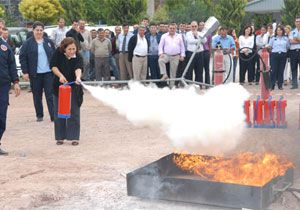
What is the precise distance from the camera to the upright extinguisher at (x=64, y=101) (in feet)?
28.1

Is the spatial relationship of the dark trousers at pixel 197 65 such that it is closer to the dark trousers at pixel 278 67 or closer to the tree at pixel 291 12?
the dark trousers at pixel 278 67

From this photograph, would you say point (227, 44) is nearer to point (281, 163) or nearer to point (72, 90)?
point (72, 90)

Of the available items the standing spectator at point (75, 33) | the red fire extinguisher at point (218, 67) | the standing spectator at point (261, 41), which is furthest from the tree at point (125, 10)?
the red fire extinguisher at point (218, 67)

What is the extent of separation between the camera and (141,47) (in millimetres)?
15133

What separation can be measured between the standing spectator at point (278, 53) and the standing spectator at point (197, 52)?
6.36 ft

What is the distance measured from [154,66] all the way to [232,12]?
18.2 meters

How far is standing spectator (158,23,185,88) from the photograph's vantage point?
14672mm

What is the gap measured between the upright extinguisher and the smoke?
2077 millimetres

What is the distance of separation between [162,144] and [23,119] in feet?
14.2

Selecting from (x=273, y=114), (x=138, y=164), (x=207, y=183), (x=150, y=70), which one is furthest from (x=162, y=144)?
(x=150, y=70)

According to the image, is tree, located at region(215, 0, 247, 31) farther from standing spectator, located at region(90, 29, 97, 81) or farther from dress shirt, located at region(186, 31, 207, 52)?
dress shirt, located at region(186, 31, 207, 52)

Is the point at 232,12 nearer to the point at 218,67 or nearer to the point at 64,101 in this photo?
the point at 218,67

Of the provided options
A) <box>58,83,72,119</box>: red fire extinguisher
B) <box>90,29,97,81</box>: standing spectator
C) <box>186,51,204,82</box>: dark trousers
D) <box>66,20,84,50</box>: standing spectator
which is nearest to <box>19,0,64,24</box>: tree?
<box>90,29,97,81</box>: standing spectator

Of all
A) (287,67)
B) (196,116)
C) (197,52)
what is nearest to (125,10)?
(197,52)
